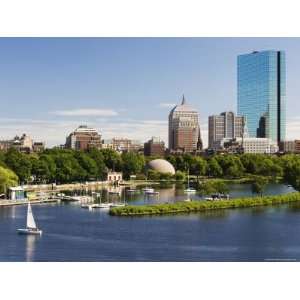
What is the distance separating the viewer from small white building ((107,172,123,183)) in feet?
56.6

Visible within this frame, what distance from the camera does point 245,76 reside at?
38.0 ft

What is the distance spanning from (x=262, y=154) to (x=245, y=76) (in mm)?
6104

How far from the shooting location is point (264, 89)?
12820mm

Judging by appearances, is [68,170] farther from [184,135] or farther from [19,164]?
[184,135]

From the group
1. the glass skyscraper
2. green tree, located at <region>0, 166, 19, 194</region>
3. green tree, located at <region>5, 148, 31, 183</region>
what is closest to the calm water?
green tree, located at <region>0, 166, 19, 194</region>

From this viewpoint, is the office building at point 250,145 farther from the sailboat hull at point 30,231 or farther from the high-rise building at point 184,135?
the sailboat hull at point 30,231

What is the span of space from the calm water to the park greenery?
9.99 feet

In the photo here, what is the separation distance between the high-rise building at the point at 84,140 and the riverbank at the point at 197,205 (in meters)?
3.69

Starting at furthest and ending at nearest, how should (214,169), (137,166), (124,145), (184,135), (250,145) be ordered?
(250,145), (137,166), (184,135), (214,169), (124,145)

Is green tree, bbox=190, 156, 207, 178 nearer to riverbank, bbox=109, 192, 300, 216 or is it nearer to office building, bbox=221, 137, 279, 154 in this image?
office building, bbox=221, 137, 279, 154

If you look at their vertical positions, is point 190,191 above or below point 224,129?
below

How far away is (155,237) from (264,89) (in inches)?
204

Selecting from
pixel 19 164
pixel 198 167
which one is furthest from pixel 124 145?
pixel 19 164

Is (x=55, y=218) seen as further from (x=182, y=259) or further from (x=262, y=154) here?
(x=262, y=154)
